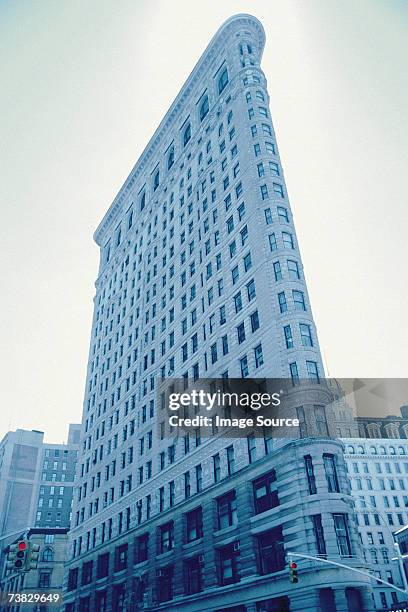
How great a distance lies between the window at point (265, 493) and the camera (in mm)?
36022

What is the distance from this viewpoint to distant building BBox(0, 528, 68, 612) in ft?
299

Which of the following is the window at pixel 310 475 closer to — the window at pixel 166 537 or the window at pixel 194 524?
the window at pixel 194 524

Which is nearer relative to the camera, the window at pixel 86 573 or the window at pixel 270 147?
the window at pixel 270 147

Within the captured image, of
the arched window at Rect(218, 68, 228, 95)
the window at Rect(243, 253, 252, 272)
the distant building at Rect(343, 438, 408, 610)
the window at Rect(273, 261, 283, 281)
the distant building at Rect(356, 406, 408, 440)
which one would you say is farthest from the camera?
Answer: the distant building at Rect(356, 406, 408, 440)

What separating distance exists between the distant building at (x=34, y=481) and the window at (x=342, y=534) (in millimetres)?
109934

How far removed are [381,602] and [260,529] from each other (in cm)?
7617

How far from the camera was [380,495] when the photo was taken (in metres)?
110

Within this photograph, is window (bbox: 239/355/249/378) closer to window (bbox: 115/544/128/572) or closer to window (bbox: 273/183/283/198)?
window (bbox: 273/183/283/198)

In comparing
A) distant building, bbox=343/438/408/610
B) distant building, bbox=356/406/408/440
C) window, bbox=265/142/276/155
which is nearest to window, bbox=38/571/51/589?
distant building, bbox=343/438/408/610

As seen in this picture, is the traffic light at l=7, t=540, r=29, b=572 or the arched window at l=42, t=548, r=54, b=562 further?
the arched window at l=42, t=548, r=54, b=562

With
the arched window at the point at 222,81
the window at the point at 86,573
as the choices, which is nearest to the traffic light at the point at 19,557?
the window at the point at 86,573

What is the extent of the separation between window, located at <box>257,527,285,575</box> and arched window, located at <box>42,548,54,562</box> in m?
72.2

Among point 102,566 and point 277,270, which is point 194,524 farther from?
point 277,270

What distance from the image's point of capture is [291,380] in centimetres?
3822
